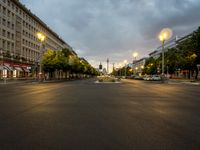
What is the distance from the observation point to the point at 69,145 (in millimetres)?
5082

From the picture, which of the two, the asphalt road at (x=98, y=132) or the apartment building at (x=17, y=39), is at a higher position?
the apartment building at (x=17, y=39)

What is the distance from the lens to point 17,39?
66.4 metres

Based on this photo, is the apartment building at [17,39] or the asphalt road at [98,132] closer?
the asphalt road at [98,132]

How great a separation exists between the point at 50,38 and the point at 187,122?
95346 mm

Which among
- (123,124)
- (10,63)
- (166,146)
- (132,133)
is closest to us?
(166,146)

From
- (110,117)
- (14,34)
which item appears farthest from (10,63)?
(110,117)

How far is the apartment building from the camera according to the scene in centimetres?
5728

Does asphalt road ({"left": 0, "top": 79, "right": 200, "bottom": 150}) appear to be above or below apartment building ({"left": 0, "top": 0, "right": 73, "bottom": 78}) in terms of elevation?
below

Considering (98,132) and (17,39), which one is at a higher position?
(17,39)

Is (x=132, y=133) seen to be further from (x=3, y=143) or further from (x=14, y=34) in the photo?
(x=14, y=34)

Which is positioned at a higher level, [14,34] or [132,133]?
[14,34]

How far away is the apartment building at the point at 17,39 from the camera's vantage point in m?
57.3

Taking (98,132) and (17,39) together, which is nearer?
(98,132)

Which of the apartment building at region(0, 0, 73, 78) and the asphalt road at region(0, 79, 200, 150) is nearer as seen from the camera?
the asphalt road at region(0, 79, 200, 150)
